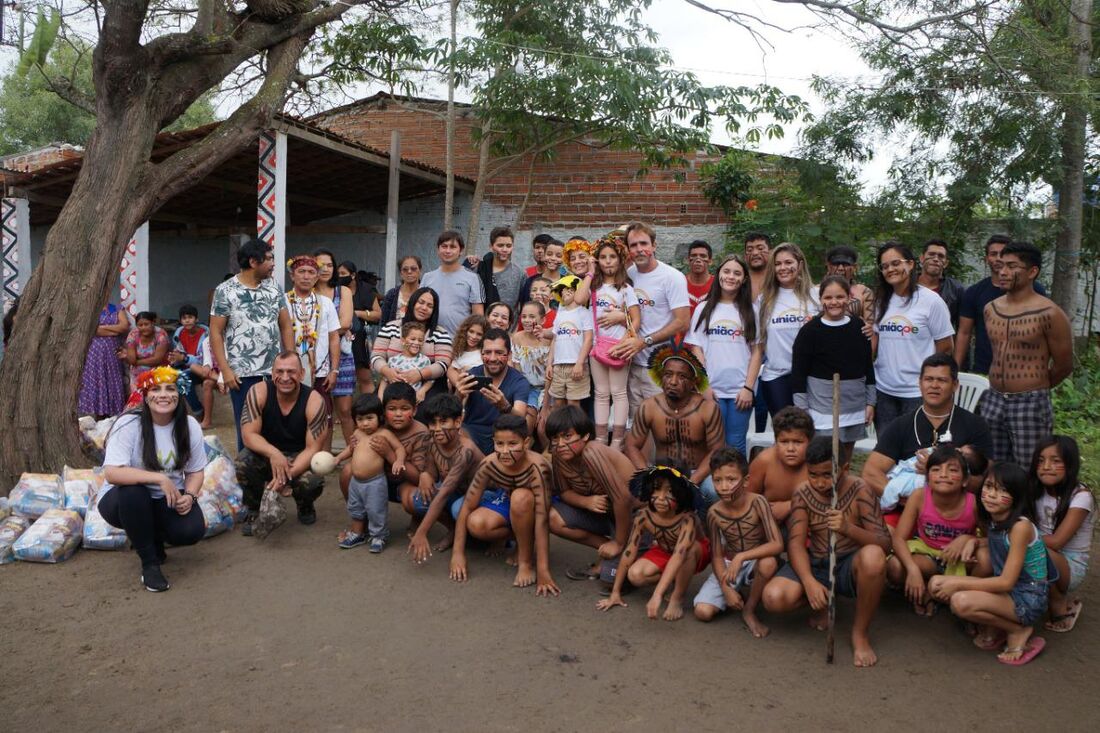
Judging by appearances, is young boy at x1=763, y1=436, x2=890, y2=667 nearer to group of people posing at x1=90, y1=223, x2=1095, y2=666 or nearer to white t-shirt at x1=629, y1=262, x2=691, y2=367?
group of people posing at x1=90, y1=223, x2=1095, y2=666

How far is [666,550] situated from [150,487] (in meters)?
2.85

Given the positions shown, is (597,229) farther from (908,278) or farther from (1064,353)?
(1064,353)

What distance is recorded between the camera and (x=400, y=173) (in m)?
11.7

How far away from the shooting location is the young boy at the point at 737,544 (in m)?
4.18

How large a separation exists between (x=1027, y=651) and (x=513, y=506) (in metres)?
2.51

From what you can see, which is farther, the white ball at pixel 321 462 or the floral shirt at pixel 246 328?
the floral shirt at pixel 246 328

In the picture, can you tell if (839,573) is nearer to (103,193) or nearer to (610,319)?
(610,319)

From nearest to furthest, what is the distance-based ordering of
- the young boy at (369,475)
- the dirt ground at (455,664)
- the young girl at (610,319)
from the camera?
the dirt ground at (455,664), the young boy at (369,475), the young girl at (610,319)

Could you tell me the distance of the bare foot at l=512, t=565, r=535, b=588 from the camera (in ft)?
15.8

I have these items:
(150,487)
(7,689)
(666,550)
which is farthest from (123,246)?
(666,550)

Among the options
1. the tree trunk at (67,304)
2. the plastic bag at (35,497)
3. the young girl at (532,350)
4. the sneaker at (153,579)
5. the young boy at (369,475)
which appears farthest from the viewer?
the young girl at (532,350)

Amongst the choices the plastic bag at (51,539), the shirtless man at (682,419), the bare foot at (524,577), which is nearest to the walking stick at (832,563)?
the shirtless man at (682,419)

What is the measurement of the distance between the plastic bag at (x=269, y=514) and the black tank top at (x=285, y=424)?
13.4 inches

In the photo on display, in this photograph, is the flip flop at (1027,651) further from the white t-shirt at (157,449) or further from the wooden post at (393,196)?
the wooden post at (393,196)
